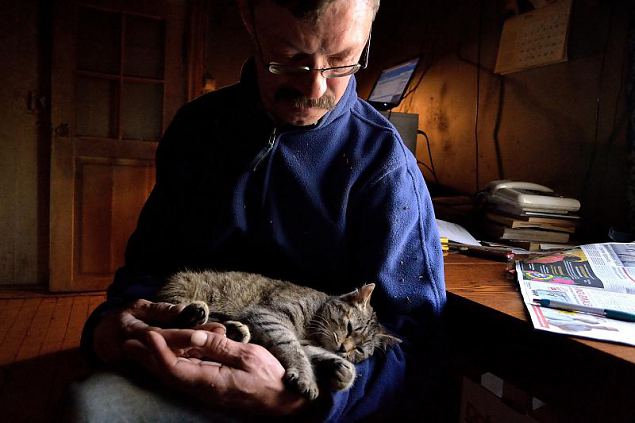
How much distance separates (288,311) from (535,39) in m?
1.47

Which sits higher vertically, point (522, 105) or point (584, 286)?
point (522, 105)

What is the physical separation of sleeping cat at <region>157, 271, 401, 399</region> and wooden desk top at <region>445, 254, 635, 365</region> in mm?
204

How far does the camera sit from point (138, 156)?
310cm

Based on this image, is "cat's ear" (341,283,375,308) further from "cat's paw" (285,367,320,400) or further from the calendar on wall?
the calendar on wall

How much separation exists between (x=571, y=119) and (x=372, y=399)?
1311 millimetres

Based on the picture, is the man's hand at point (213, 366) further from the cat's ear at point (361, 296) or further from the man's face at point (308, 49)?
the man's face at point (308, 49)

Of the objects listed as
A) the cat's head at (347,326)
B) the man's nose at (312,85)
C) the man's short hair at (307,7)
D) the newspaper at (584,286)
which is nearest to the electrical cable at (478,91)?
the newspaper at (584,286)

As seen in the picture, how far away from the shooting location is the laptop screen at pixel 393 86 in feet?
6.93

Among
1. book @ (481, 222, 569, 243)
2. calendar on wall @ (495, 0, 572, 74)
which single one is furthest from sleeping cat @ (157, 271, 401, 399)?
calendar on wall @ (495, 0, 572, 74)

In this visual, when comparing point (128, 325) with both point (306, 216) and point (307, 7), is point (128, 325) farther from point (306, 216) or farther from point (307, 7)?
point (307, 7)

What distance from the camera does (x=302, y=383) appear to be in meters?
0.76

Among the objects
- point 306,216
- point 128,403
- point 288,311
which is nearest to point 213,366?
point 128,403

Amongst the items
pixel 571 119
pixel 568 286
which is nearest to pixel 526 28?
pixel 571 119

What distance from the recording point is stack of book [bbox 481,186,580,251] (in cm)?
138
